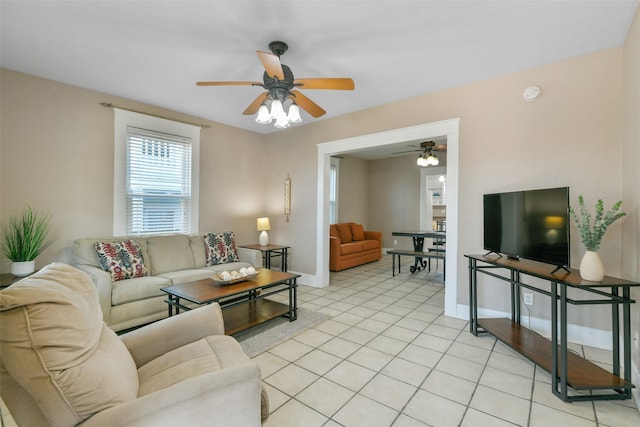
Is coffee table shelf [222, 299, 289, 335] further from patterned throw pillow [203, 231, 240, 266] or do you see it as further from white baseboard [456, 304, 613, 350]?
white baseboard [456, 304, 613, 350]

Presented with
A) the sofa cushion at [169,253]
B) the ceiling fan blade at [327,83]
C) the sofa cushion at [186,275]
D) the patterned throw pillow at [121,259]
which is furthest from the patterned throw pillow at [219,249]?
the ceiling fan blade at [327,83]

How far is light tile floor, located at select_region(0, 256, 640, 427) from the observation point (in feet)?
5.77

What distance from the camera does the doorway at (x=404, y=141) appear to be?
133 inches

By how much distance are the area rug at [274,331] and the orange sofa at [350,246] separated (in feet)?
7.64

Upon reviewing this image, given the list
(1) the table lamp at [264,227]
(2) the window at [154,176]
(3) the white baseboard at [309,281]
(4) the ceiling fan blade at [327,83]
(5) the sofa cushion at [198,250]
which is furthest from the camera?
(1) the table lamp at [264,227]

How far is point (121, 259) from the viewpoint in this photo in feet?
10.7

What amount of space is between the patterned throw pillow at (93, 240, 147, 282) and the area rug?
1476mm

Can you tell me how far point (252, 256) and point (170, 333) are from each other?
260 centimetres

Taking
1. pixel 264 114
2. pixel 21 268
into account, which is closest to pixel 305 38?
pixel 264 114

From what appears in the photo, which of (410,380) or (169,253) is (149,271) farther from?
(410,380)

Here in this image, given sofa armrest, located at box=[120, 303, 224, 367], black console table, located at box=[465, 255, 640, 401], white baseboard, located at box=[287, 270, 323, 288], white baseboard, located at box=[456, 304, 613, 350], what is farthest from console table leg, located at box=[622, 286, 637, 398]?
white baseboard, located at box=[287, 270, 323, 288]

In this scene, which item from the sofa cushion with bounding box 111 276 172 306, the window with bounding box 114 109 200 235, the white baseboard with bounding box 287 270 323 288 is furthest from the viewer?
the white baseboard with bounding box 287 270 323 288

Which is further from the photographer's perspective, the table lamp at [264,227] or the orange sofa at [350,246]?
the orange sofa at [350,246]

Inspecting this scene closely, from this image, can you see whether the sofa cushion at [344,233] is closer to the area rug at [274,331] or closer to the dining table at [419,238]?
the dining table at [419,238]
